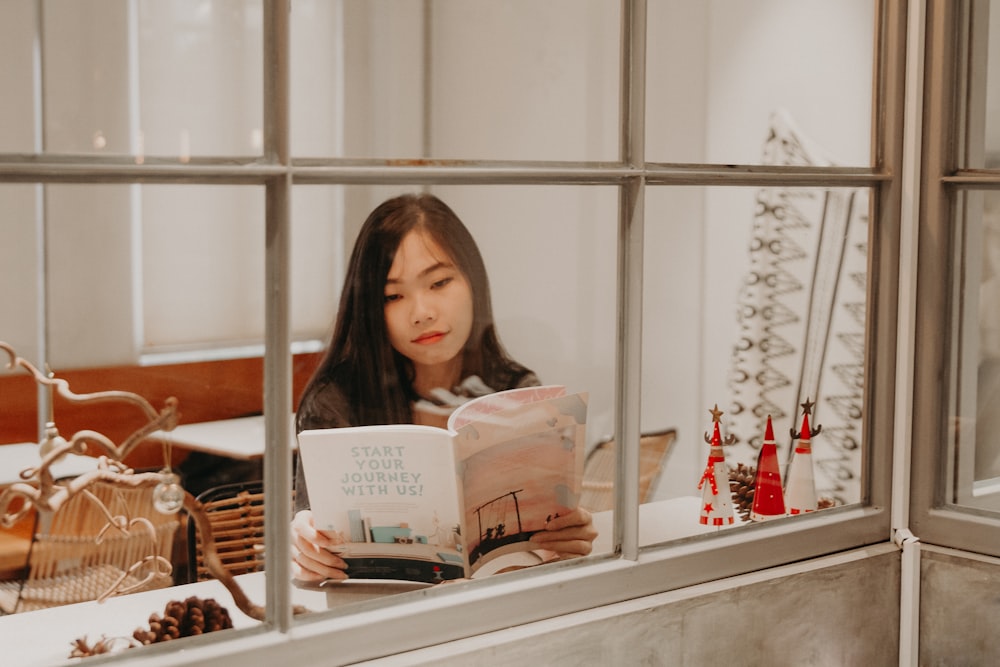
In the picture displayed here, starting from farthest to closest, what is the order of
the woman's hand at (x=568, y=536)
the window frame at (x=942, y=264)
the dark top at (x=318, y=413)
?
the window frame at (x=942, y=264)
the woman's hand at (x=568, y=536)
the dark top at (x=318, y=413)

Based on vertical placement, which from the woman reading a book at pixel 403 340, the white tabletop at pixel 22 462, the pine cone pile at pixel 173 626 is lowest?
the pine cone pile at pixel 173 626

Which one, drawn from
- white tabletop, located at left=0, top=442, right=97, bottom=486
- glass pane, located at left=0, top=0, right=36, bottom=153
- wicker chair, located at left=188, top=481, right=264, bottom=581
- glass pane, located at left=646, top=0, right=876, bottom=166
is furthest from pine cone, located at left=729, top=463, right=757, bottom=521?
glass pane, located at left=0, top=0, right=36, bottom=153

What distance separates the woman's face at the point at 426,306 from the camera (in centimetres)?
154

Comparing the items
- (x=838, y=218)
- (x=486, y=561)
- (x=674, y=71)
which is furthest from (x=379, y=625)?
(x=838, y=218)

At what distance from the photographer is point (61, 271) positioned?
1.22 m

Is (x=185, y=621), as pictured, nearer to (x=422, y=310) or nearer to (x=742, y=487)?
(x=422, y=310)

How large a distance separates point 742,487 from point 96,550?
3.57 ft

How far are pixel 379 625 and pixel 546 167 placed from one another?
686 mm

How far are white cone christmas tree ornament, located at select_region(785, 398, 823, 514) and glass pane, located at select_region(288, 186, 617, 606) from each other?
433mm

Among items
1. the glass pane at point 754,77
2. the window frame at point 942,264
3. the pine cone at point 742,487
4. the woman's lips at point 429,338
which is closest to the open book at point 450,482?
the woman's lips at point 429,338

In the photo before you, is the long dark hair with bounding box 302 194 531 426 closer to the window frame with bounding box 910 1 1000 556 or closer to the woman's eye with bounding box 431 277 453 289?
the woman's eye with bounding box 431 277 453 289

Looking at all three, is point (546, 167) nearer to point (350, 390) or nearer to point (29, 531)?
point (350, 390)

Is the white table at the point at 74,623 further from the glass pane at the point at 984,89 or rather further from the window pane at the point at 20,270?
the glass pane at the point at 984,89

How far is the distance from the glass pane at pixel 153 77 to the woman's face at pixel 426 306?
268mm
